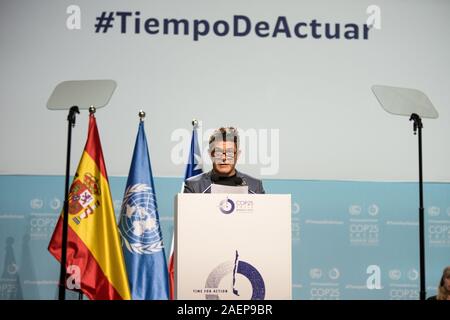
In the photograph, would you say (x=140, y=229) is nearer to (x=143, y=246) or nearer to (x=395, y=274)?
(x=143, y=246)

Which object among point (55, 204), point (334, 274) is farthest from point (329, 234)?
point (55, 204)

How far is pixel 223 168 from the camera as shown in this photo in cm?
379

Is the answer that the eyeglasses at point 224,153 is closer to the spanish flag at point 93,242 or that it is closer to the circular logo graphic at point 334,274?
the spanish flag at point 93,242

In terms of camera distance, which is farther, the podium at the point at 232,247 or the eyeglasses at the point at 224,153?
the eyeglasses at the point at 224,153

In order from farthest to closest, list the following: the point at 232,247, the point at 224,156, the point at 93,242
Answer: the point at 93,242
the point at 224,156
the point at 232,247

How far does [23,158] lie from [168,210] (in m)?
1.36

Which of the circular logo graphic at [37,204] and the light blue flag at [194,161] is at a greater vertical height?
the light blue flag at [194,161]

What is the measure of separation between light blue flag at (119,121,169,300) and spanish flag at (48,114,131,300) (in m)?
0.08

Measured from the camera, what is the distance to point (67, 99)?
5.32m

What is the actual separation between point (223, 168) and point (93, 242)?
1.37 metres

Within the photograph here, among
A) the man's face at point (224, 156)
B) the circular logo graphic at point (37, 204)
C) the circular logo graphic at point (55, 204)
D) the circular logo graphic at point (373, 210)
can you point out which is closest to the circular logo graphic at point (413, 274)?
the circular logo graphic at point (373, 210)

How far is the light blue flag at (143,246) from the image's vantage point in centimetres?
462

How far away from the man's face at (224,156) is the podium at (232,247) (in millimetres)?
1228

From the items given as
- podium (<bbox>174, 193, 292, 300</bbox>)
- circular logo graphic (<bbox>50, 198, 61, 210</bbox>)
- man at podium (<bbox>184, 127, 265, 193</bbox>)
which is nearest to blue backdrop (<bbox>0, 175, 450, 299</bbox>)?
circular logo graphic (<bbox>50, 198, 61, 210</bbox>)
